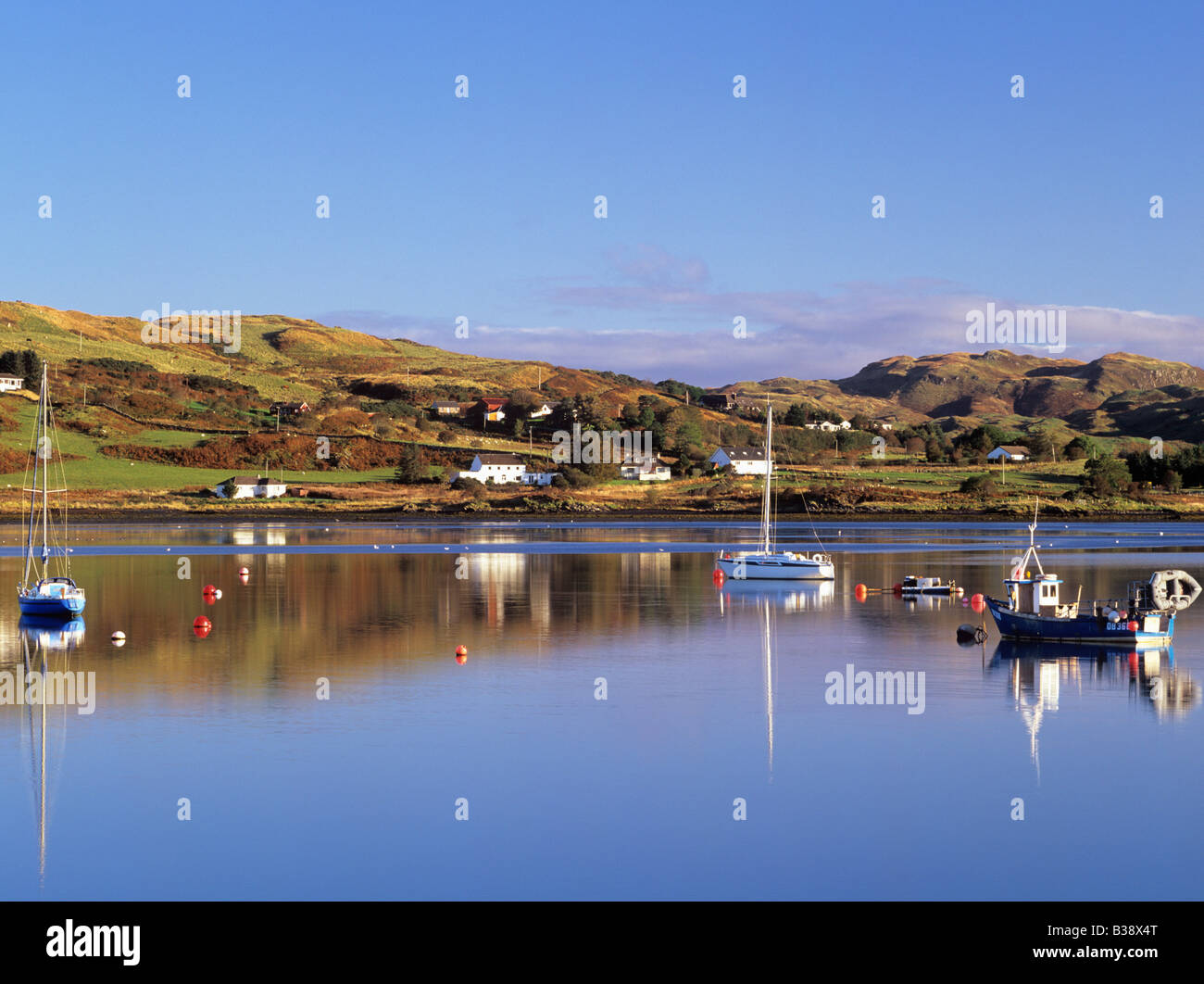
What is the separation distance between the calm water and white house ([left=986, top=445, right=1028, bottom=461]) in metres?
122

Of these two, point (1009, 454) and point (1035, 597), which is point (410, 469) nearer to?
point (1009, 454)

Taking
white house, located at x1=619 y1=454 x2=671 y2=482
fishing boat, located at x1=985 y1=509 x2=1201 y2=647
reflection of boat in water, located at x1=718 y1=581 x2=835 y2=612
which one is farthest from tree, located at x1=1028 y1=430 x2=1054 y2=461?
fishing boat, located at x1=985 y1=509 x2=1201 y2=647

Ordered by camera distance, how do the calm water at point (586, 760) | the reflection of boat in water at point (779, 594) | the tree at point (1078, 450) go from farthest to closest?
the tree at point (1078, 450)
the reflection of boat in water at point (779, 594)
the calm water at point (586, 760)

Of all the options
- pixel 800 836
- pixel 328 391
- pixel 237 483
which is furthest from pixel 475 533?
pixel 328 391

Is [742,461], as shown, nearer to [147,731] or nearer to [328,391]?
[328,391]

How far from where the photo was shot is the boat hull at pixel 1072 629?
33094mm

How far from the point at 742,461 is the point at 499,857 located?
139367 mm

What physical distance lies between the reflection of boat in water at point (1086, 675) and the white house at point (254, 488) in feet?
294

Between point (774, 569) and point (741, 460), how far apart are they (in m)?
100

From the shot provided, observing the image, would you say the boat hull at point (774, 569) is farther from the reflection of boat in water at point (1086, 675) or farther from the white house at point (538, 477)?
the white house at point (538, 477)

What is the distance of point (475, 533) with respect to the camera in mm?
92312

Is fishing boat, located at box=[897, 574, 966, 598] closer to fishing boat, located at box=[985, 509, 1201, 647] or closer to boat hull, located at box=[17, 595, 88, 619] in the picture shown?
fishing boat, located at box=[985, 509, 1201, 647]

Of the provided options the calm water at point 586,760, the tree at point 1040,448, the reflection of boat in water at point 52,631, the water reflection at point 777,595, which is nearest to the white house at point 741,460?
the tree at point 1040,448

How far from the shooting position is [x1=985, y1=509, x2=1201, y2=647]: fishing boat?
33.0 meters
